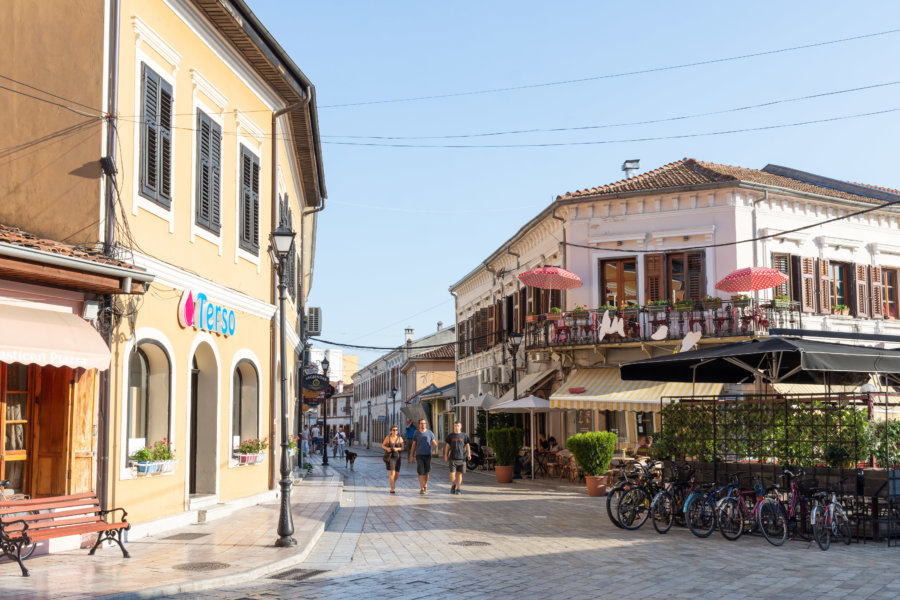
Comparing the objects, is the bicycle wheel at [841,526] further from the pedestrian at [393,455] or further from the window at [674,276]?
the window at [674,276]

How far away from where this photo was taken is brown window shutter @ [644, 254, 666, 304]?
26.5 meters

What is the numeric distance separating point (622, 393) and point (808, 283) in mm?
6989

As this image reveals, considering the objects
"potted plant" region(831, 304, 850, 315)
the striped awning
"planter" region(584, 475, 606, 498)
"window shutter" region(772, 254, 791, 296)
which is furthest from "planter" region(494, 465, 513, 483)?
"potted plant" region(831, 304, 850, 315)

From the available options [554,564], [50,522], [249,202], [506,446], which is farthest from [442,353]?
[50,522]

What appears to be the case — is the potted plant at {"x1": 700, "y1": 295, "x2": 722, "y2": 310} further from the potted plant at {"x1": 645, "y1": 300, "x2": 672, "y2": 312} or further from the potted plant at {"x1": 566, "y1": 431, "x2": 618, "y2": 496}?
the potted plant at {"x1": 566, "y1": 431, "x2": 618, "y2": 496}

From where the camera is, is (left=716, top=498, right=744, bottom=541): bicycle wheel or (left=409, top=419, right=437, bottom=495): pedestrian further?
(left=409, top=419, right=437, bottom=495): pedestrian

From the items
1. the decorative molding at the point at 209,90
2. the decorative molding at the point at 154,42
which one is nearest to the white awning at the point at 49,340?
the decorative molding at the point at 154,42

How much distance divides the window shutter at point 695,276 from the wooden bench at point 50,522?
18904 millimetres

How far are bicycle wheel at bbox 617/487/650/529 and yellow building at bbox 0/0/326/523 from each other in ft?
21.0

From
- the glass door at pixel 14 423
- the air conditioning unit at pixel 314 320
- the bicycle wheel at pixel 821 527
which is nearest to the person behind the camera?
the glass door at pixel 14 423

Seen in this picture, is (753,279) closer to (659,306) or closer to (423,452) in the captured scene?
(659,306)

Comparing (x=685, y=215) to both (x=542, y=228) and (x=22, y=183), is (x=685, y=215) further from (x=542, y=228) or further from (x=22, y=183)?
(x=22, y=183)

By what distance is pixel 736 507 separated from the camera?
1258 cm

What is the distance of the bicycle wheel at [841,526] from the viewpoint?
39.3 feet
